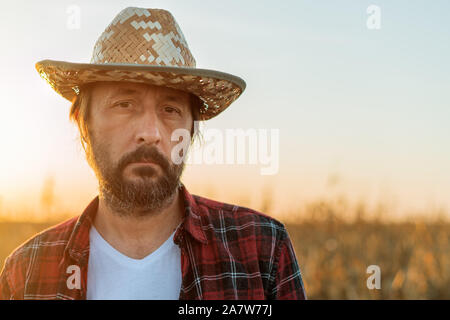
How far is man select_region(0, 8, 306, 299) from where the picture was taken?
308cm

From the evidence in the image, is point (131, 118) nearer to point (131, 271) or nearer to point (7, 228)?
point (131, 271)

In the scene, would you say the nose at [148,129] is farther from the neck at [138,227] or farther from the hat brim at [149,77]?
the neck at [138,227]

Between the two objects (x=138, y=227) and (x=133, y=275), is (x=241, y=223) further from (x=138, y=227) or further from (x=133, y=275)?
(x=133, y=275)

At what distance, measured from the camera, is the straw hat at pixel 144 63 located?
10.2ft

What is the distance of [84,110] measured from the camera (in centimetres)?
355

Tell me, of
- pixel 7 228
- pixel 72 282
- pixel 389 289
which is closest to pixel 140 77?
pixel 72 282

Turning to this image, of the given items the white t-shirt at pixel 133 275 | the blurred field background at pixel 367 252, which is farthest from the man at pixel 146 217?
the blurred field background at pixel 367 252

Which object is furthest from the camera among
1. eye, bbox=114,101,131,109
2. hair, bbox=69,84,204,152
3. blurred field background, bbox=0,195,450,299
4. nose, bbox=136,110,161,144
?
blurred field background, bbox=0,195,450,299

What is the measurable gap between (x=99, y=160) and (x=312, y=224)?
6.93 metres

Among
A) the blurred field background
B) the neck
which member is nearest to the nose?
the neck

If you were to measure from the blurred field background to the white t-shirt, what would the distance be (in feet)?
16.7

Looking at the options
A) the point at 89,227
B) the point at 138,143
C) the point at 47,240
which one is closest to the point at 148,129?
the point at 138,143

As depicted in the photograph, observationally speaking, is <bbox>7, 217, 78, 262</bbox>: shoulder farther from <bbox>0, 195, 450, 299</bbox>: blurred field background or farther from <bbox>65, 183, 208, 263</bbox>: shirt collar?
<bbox>0, 195, 450, 299</bbox>: blurred field background

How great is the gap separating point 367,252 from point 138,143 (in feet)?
22.4
